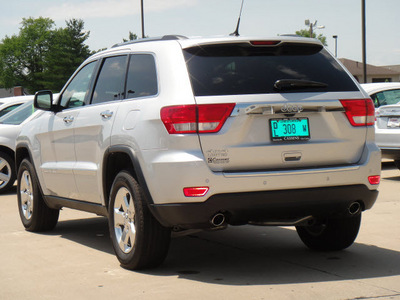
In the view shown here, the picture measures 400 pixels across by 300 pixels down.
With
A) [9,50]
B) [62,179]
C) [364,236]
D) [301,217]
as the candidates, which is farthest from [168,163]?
[9,50]

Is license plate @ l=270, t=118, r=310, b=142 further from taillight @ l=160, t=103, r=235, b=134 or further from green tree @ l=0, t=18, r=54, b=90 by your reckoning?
A: green tree @ l=0, t=18, r=54, b=90

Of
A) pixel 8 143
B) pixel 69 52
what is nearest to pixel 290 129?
pixel 8 143

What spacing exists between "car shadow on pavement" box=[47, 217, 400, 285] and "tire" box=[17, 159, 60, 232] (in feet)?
0.87

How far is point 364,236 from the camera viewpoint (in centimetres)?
792

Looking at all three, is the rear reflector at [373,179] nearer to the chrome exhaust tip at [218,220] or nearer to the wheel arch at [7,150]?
the chrome exhaust tip at [218,220]

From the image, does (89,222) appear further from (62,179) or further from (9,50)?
(9,50)

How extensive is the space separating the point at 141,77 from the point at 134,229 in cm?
125

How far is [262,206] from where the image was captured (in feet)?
19.2

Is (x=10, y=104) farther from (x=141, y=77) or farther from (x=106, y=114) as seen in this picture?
(x=141, y=77)

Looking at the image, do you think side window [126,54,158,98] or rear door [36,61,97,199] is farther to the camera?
rear door [36,61,97,199]

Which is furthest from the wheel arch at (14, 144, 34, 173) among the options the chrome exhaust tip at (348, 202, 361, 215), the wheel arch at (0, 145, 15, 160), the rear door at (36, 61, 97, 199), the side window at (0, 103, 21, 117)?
the side window at (0, 103, 21, 117)

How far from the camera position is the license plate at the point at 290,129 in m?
5.93

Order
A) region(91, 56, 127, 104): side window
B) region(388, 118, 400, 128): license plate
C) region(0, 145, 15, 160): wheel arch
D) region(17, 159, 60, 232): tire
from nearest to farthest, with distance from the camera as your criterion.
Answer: region(91, 56, 127, 104): side window → region(17, 159, 60, 232): tire → region(388, 118, 400, 128): license plate → region(0, 145, 15, 160): wheel arch

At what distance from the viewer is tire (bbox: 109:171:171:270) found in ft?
20.0
